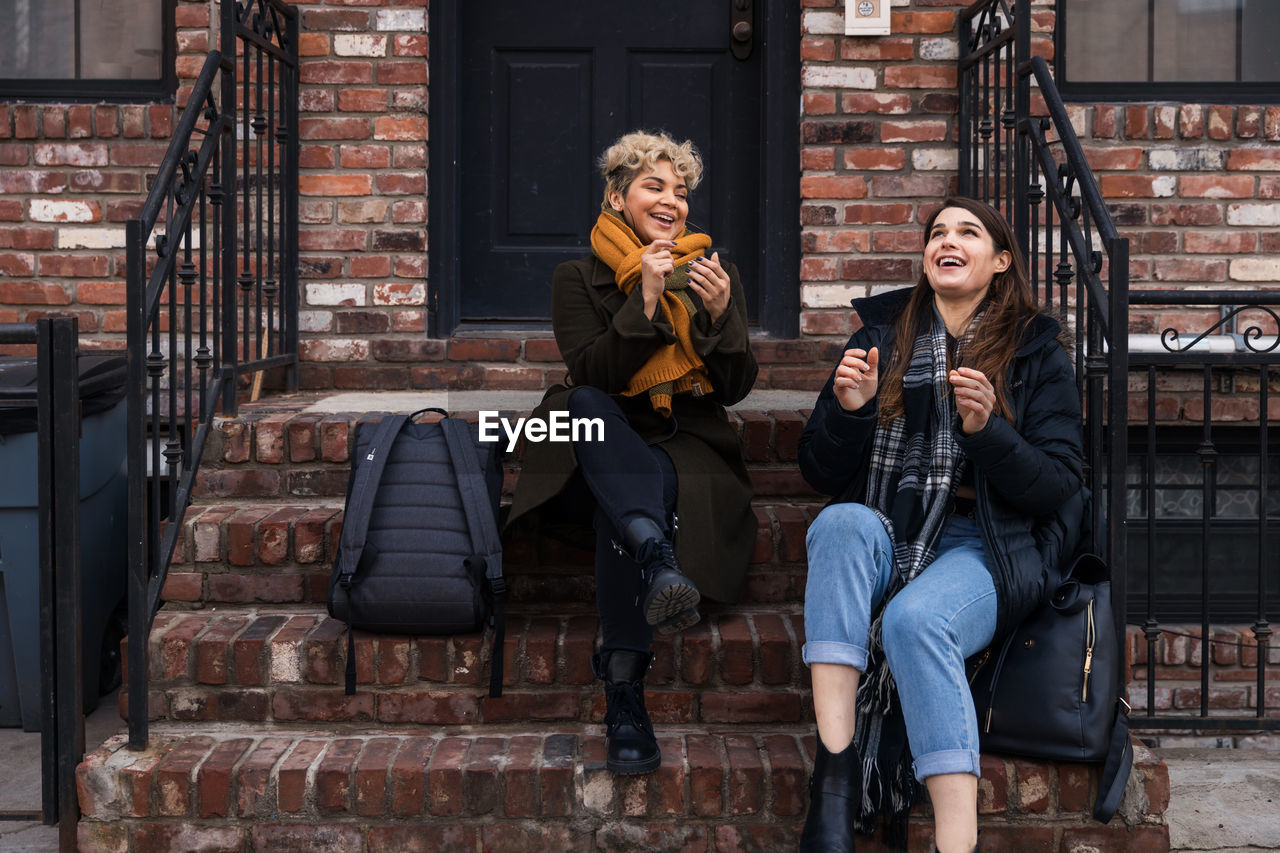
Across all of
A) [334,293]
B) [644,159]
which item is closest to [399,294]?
[334,293]

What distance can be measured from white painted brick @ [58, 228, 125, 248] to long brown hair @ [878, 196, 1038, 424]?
9.18ft

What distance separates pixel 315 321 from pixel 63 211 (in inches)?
36.8

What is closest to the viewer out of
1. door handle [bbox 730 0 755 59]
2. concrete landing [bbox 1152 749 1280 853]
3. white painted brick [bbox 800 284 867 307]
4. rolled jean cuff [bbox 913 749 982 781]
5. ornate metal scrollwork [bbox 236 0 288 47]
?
rolled jean cuff [bbox 913 749 982 781]

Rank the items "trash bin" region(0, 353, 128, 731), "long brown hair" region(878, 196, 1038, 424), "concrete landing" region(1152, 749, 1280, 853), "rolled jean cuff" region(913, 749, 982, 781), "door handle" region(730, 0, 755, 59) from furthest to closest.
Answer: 1. "door handle" region(730, 0, 755, 59)
2. "trash bin" region(0, 353, 128, 731)
3. "concrete landing" region(1152, 749, 1280, 853)
4. "long brown hair" region(878, 196, 1038, 424)
5. "rolled jean cuff" region(913, 749, 982, 781)

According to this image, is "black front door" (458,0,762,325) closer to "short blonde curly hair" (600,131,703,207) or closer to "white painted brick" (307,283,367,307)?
"white painted brick" (307,283,367,307)

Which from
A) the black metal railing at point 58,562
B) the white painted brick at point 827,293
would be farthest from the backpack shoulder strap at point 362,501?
the white painted brick at point 827,293

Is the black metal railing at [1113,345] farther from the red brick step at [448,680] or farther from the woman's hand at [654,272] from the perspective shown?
the woman's hand at [654,272]

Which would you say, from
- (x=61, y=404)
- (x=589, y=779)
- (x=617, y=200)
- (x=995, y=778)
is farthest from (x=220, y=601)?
(x=995, y=778)

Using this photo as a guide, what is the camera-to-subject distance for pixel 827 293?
3.88m

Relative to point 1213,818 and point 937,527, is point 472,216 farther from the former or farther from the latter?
point 1213,818

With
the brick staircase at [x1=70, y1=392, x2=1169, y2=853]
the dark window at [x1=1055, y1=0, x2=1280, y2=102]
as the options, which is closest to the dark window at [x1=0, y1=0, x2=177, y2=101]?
the brick staircase at [x1=70, y1=392, x2=1169, y2=853]

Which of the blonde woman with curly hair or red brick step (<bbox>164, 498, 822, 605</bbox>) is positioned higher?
the blonde woman with curly hair

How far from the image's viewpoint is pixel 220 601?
9.24 ft

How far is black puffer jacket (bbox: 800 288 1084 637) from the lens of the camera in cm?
216
